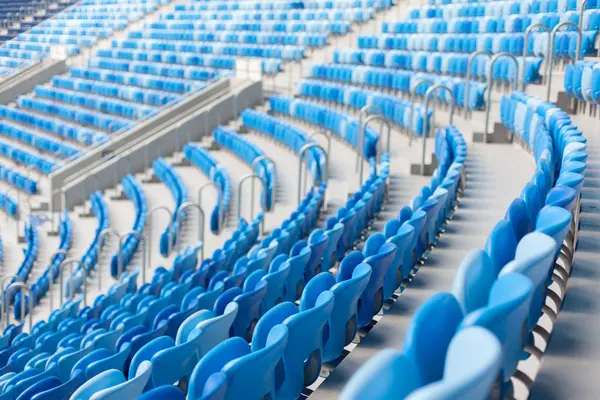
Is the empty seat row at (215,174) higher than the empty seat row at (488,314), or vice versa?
the empty seat row at (488,314)

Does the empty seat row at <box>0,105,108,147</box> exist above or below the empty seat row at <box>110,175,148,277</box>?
above

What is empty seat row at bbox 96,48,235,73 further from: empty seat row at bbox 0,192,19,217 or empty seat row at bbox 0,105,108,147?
empty seat row at bbox 0,192,19,217

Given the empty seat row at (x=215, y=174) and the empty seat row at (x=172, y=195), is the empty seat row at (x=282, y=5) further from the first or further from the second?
the empty seat row at (x=172, y=195)

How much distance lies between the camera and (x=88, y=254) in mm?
5289

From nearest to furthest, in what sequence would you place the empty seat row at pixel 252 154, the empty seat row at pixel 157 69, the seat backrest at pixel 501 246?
the seat backrest at pixel 501 246 < the empty seat row at pixel 252 154 < the empty seat row at pixel 157 69

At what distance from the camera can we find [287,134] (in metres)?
5.93

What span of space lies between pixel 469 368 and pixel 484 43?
513 cm

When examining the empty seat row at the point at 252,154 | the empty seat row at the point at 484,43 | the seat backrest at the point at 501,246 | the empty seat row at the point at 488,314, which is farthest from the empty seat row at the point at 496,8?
the seat backrest at the point at 501,246

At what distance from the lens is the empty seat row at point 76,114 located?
8.49 meters

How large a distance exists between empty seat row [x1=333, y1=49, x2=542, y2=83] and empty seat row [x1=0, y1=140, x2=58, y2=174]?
119 inches

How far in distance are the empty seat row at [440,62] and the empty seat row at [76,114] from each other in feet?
7.63

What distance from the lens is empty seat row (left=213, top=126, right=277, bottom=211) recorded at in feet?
14.4

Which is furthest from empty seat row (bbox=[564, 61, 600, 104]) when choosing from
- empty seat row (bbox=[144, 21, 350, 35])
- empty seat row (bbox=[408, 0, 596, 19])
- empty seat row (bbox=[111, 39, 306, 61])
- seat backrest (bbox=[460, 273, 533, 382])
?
empty seat row (bbox=[144, 21, 350, 35])

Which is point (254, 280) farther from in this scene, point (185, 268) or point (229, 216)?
point (229, 216)
